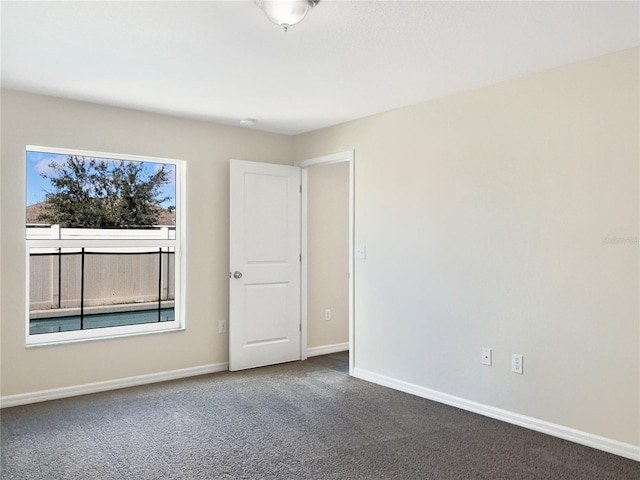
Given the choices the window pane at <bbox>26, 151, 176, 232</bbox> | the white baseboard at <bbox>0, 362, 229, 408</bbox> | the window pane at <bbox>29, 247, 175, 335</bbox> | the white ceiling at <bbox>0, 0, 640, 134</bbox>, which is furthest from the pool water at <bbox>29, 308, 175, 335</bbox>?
the white ceiling at <bbox>0, 0, 640, 134</bbox>

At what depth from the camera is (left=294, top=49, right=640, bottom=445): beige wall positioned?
2.96 m

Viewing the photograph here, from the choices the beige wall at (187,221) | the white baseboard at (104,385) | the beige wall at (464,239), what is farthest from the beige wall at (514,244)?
the white baseboard at (104,385)

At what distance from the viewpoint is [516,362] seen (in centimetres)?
342

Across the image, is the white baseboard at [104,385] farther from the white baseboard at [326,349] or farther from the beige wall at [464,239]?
the white baseboard at [326,349]

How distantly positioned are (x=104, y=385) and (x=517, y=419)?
313 centimetres

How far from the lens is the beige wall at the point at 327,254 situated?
5.46 metres

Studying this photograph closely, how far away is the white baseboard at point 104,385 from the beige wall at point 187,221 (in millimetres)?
42

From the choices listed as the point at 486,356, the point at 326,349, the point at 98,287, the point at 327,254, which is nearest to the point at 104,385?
the point at 98,287

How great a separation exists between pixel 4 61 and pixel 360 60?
7.08 feet

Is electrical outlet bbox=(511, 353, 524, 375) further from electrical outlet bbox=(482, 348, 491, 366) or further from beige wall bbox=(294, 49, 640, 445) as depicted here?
electrical outlet bbox=(482, 348, 491, 366)

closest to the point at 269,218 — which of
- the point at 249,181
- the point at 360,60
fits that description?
the point at 249,181

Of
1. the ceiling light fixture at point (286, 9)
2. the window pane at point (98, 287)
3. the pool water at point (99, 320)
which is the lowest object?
the pool water at point (99, 320)

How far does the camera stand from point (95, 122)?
13.5ft

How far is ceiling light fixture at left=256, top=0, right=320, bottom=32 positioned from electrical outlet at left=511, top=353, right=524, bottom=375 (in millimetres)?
2486
